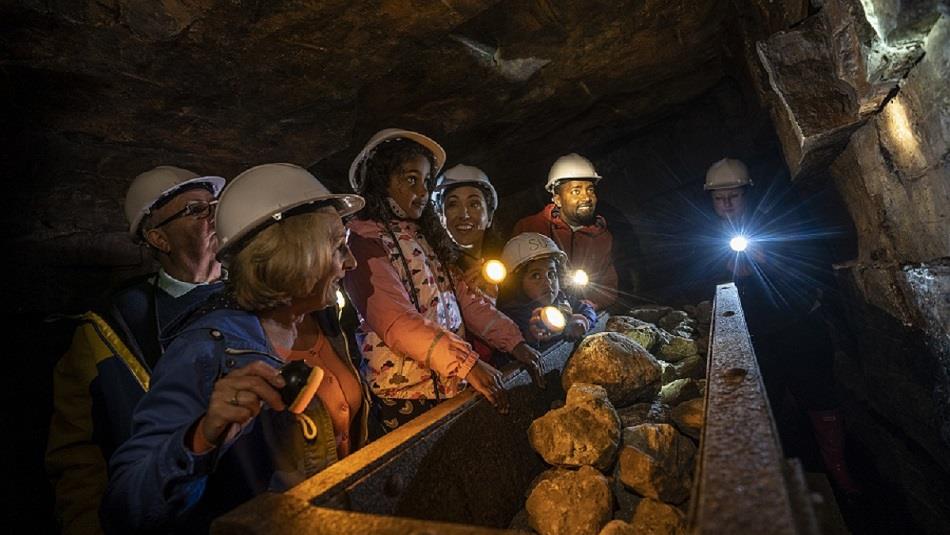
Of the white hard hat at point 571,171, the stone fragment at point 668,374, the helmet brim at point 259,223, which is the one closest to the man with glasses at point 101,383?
the helmet brim at point 259,223

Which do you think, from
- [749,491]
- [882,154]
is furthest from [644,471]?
[882,154]

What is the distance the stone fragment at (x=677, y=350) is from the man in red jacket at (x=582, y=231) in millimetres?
1460

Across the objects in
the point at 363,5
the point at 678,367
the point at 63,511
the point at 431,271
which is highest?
the point at 363,5

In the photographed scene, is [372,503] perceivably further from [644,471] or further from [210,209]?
[210,209]

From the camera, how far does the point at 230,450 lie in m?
1.53

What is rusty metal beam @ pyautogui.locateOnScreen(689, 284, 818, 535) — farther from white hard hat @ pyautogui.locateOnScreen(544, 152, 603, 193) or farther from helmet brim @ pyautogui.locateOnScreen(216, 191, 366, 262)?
white hard hat @ pyautogui.locateOnScreen(544, 152, 603, 193)

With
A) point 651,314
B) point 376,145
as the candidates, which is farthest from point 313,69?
point 651,314

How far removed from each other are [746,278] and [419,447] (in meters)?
5.64

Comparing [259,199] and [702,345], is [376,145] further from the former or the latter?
[702,345]

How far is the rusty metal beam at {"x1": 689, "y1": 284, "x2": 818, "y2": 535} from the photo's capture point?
0.78m

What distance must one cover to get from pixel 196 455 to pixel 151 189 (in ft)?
6.53

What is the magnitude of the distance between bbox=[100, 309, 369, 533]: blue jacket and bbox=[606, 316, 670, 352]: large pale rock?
2.61m

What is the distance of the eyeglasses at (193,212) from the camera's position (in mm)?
2328

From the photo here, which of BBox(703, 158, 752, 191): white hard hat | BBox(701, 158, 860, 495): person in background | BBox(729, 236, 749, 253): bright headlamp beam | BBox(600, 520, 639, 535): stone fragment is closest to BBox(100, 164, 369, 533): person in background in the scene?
BBox(600, 520, 639, 535): stone fragment
